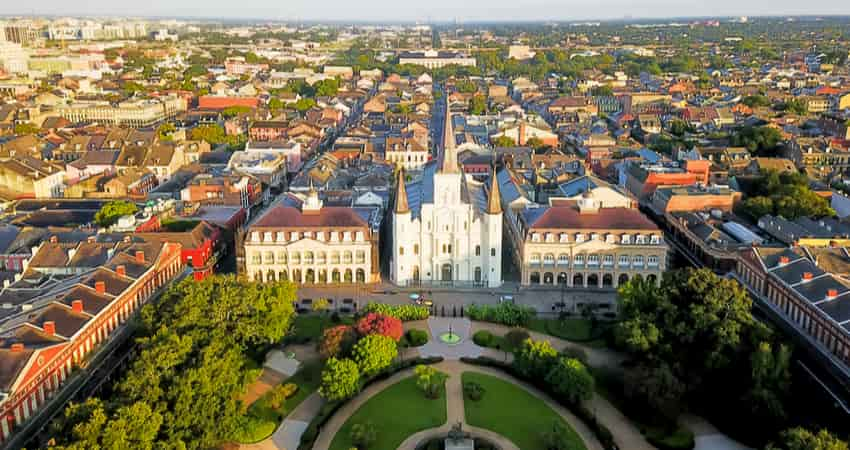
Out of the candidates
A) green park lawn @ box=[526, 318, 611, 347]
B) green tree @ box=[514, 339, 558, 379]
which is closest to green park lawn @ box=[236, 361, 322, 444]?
green tree @ box=[514, 339, 558, 379]

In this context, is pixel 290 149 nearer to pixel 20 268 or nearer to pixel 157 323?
pixel 20 268

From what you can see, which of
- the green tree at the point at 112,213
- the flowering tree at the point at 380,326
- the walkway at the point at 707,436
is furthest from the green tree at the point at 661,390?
the green tree at the point at 112,213

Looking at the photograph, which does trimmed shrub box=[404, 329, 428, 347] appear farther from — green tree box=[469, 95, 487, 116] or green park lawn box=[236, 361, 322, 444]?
green tree box=[469, 95, 487, 116]

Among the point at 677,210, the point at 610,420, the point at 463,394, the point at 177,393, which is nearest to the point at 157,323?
the point at 177,393

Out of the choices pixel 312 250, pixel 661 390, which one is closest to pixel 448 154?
pixel 312 250

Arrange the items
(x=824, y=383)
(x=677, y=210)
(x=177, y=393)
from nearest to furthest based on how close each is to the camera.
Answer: (x=177, y=393)
(x=824, y=383)
(x=677, y=210)

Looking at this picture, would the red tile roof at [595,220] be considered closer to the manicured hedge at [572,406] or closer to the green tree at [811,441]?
the manicured hedge at [572,406]
